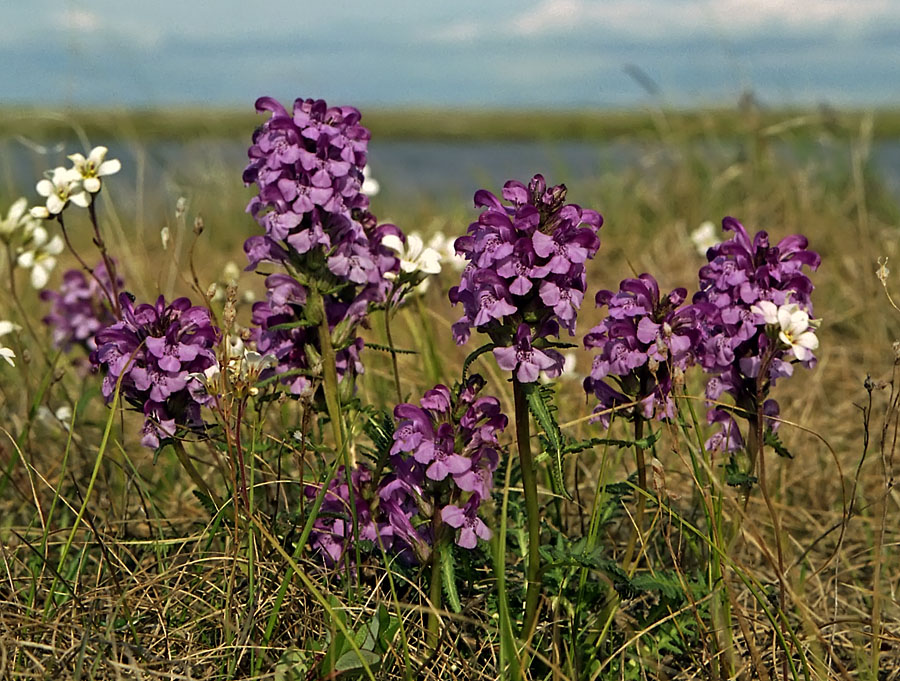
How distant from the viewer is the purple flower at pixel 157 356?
2258 millimetres

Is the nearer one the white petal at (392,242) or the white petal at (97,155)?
the white petal at (392,242)

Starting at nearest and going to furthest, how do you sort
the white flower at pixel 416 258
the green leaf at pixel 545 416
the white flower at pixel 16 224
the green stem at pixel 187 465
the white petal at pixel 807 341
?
the green leaf at pixel 545 416
the white petal at pixel 807 341
the green stem at pixel 187 465
the white flower at pixel 416 258
the white flower at pixel 16 224

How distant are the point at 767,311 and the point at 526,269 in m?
0.55

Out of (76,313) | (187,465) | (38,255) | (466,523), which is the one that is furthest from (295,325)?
(76,313)

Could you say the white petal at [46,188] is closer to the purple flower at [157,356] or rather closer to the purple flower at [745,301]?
the purple flower at [157,356]

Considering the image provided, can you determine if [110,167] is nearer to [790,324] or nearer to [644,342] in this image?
[644,342]

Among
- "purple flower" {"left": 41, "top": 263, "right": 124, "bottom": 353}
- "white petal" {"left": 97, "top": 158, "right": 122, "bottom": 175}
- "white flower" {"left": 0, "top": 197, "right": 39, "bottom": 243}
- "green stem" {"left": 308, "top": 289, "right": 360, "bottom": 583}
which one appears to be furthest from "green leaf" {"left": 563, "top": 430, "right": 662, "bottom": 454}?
"purple flower" {"left": 41, "top": 263, "right": 124, "bottom": 353}

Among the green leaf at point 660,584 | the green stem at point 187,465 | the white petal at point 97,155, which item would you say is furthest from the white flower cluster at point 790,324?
the white petal at point 97,155

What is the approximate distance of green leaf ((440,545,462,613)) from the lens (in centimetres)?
210

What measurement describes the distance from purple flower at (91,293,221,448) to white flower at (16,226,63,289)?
4.72 ft

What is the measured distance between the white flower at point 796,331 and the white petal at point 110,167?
1.85 metres

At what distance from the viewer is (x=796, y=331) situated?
2.14 meters

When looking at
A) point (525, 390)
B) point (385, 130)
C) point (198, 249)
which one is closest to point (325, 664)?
point (525, 390)

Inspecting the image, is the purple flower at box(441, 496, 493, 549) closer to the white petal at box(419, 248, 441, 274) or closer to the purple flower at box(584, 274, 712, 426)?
the purple flower at box(584, 274, 712, 426)
